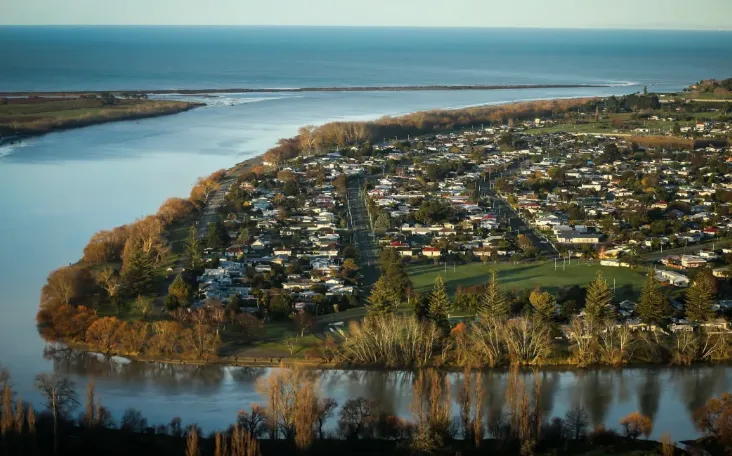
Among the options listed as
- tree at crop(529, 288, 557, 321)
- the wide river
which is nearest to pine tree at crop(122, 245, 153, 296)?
the wide river

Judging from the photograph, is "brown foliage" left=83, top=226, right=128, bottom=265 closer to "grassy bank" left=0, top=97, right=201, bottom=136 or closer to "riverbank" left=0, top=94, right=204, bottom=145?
"riverbank" left=0, top=94, right=204, bottom=145

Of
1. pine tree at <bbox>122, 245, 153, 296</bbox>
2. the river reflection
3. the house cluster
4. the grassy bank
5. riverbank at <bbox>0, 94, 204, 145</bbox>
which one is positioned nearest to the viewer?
the river reflection

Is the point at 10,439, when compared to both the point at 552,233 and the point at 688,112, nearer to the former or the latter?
the point at 552,233

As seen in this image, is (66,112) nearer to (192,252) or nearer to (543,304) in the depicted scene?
(192,252)

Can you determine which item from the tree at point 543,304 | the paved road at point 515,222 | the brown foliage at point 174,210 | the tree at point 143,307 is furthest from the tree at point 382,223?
the tree at point 143,307

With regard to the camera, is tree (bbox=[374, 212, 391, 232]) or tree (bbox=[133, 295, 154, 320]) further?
tree (bbox=[374, 212, 391, 232])

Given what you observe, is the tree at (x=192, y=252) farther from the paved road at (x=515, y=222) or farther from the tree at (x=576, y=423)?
the tree at (x=576, y=423)
